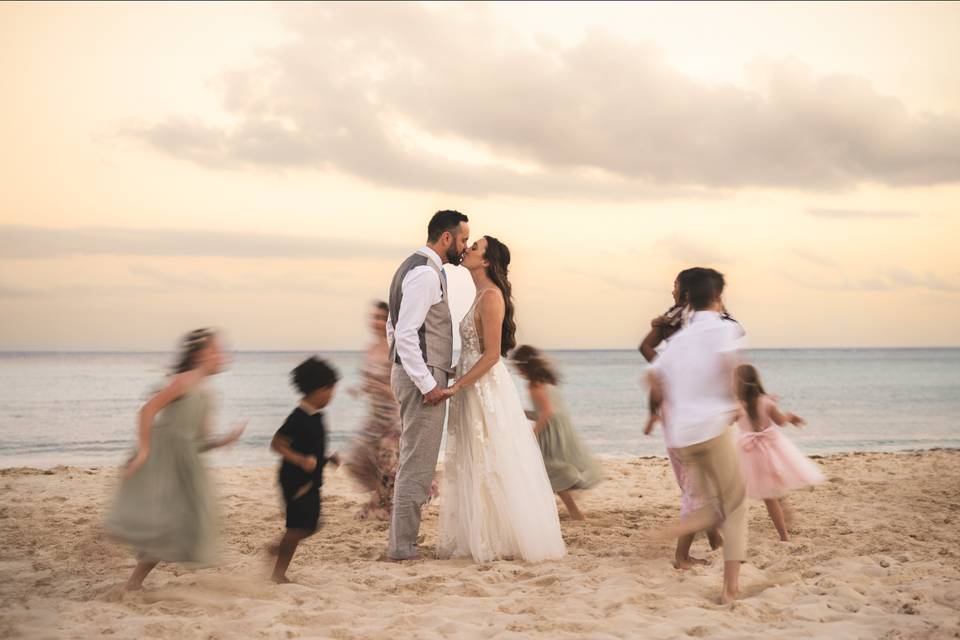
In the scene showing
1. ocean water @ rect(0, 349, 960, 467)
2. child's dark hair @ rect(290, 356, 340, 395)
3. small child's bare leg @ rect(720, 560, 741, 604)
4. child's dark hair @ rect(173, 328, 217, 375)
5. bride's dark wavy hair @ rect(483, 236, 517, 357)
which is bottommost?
ocean water @ rect(0, 349, 960, 467)

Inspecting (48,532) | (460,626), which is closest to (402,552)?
(460,626)

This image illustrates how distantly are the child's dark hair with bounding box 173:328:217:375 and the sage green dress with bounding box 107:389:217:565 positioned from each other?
0.16 meters

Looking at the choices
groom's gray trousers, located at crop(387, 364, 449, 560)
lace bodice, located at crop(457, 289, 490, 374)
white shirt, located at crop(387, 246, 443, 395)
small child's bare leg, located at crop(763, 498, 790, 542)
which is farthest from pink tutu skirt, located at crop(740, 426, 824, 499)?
white shirt, located at crop(387, 246, 443, 395)

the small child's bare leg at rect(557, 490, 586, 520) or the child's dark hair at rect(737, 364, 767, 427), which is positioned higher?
the child's dark hair at rect(737, 364, 767, 427)

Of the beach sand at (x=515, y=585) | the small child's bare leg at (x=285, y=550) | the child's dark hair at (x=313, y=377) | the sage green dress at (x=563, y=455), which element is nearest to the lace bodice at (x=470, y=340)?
the child's dark hair at (x=313, y=377)

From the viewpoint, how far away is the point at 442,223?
242 inches

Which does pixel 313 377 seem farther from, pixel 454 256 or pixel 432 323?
pixel 454 256

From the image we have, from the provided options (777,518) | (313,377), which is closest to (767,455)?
(777,518)

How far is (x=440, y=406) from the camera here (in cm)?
617

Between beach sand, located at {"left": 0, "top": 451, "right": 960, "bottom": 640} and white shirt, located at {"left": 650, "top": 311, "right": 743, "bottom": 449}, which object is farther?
white shirt, located at {"left": 650, "top": 311, "right": 743, "bottom": 449}

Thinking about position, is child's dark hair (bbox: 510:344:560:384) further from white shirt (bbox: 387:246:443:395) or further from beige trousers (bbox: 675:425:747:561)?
beige trousers (bbox: 675:425:747:561)

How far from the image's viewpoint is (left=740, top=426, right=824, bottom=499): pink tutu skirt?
6.62 meters

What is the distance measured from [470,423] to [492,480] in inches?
17.0

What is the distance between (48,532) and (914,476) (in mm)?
9394
